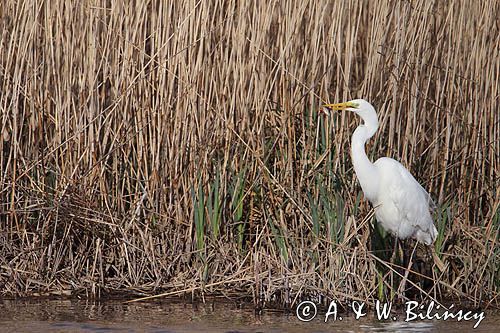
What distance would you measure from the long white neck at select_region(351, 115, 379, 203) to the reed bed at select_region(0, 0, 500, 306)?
0.54 ft

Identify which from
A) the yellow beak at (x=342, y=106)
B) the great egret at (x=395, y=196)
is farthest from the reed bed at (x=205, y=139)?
the yellow beak at (x=342, y=106)

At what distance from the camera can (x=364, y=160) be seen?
172 inches

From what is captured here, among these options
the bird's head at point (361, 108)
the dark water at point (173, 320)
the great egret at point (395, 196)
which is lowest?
the dark water at point (173, 320)

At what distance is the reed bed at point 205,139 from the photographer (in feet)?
15.1

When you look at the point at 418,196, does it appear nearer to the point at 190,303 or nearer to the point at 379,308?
the point at 379,308

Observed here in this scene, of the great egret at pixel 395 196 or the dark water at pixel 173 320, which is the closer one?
the dark water at pixel 173 320

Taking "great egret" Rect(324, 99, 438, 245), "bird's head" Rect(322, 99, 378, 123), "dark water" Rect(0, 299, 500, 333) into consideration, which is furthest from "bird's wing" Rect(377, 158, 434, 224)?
"dark water" Rect(0, 299, 500, 333)

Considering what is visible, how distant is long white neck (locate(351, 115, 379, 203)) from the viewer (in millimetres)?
4316

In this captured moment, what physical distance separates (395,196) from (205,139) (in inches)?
38.5

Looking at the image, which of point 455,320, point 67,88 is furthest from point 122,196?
point 455,320

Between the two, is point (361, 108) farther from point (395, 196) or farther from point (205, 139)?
point (205, 139)

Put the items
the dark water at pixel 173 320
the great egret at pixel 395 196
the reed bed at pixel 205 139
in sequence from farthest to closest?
the reed bed at pixel 205 139 < the great egret at pixel 395 196 < the dark water at pixel 173 320

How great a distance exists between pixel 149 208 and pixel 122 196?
150 mm

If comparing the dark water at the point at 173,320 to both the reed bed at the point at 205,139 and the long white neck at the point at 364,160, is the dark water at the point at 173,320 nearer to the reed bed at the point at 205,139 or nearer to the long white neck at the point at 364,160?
the reed bed at the point at 205,139
